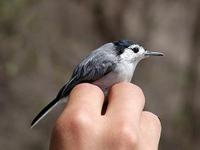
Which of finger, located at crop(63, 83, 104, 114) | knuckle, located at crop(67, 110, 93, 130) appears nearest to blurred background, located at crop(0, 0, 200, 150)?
finger, located at crop(63, 83, 104, 114)

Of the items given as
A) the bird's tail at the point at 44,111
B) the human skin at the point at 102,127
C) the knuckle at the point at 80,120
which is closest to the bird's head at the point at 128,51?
the bird's tail at the point at 44,111

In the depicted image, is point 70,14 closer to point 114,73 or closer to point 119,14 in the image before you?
point 119,14

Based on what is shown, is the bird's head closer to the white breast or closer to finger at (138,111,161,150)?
the white breast

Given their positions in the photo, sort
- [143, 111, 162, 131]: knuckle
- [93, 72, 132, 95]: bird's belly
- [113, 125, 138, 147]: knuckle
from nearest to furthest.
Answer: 1. [113, 125, 138, 147]: knuckle
2. [143, 111, 162, 131]: knuckle
3. [93, 72, 132, 95]: bird's belly

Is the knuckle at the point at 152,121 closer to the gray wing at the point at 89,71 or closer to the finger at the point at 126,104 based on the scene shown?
the finger at the point at 126,104

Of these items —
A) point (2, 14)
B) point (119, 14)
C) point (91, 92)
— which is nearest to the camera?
point (91, 92)

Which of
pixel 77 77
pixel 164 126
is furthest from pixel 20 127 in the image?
pixel 77 77

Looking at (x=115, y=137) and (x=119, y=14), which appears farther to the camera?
(x=119, y=14)

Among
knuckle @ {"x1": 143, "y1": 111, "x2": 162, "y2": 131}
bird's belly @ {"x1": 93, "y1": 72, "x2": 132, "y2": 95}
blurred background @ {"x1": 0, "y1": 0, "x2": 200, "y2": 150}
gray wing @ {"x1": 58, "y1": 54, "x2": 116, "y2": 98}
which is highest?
knuckle @ {"x1": 143, "y1": 111, "x2": 162, "y2": 131}
